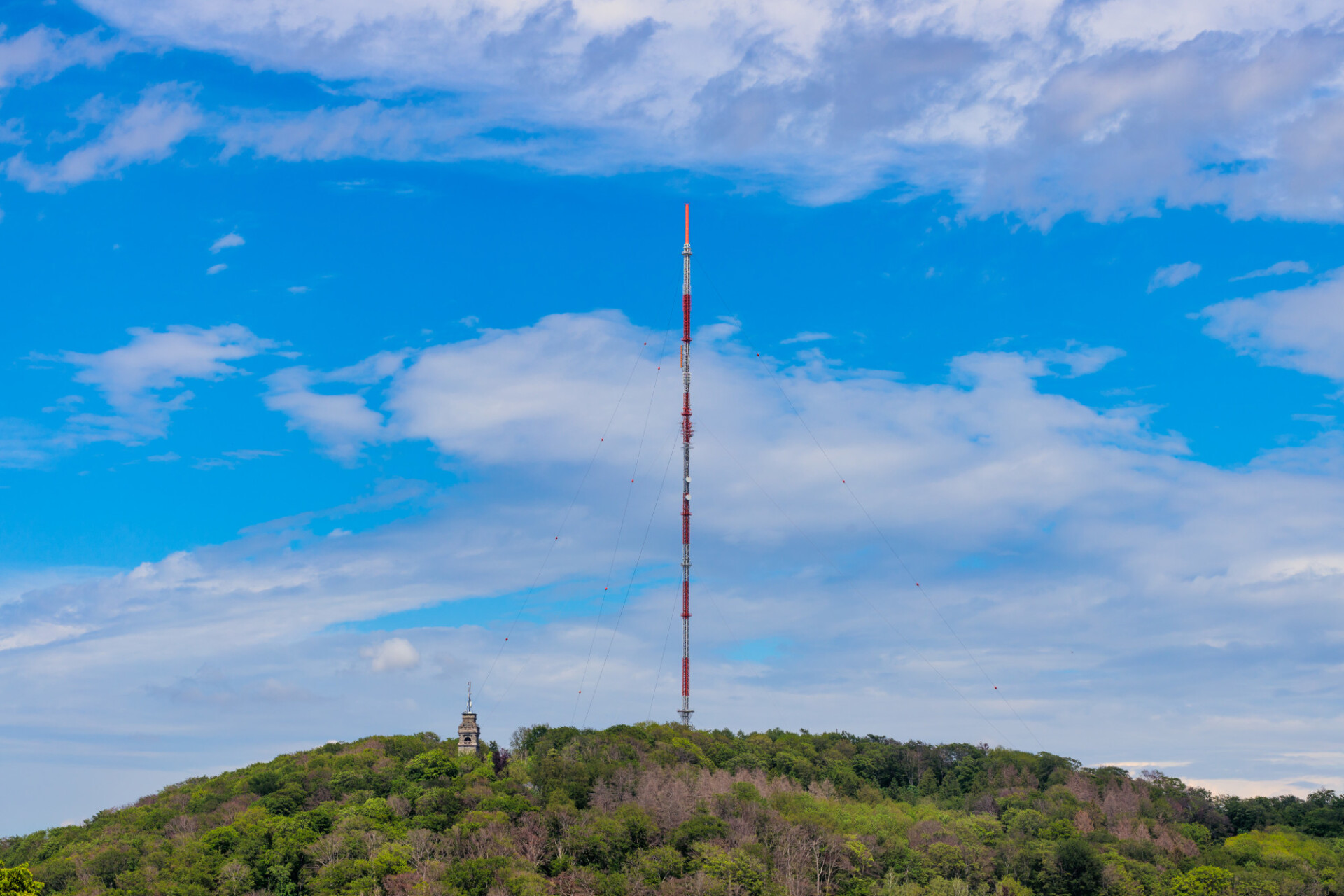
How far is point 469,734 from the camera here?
10456 centimetres

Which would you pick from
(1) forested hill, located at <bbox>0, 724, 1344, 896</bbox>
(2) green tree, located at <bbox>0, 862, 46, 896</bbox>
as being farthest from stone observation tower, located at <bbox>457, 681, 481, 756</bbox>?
(2) green tree, located at <bbox>0, 862, 46, 896</bbox>

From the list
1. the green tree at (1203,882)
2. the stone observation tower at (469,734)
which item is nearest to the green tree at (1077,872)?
the green tree at (1203,882)

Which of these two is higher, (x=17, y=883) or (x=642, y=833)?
(x=642, y=833)

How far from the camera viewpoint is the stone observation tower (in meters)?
104

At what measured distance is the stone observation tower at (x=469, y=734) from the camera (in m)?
104

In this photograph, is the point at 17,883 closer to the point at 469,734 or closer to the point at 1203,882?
the point at 469,734

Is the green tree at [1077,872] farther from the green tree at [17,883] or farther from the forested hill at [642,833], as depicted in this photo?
the green tree at [17,883]

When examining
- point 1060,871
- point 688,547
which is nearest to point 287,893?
point 688,547

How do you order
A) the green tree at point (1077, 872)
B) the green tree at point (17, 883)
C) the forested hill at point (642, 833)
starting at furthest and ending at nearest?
the green tree at point (1077, 872), the forested hill at point (642, 833), the green tree at point (17, 883)

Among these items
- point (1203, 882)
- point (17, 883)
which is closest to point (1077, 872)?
point (1203, 882)

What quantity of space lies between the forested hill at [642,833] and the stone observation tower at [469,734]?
4.56ft

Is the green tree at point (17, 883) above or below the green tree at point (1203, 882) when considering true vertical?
above

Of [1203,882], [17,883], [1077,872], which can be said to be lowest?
[1203,882]

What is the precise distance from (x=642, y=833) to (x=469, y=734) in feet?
87.1
